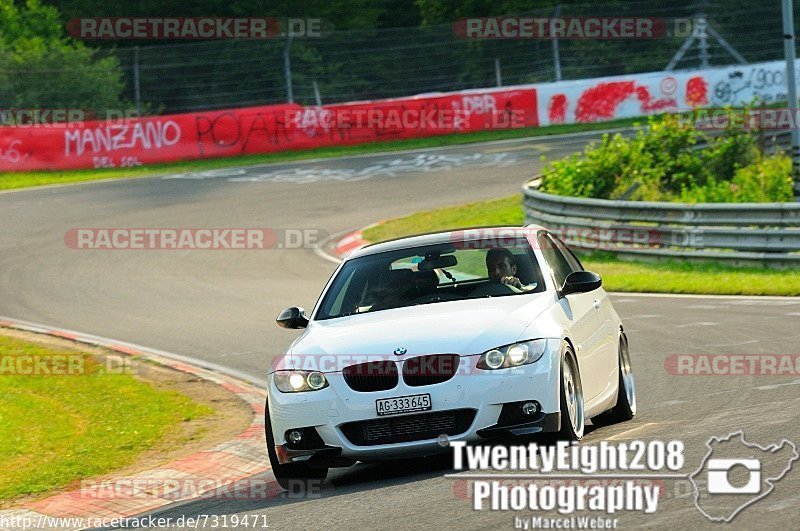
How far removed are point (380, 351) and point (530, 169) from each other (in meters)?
25.3

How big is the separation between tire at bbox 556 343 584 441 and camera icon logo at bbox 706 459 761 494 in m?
1.07

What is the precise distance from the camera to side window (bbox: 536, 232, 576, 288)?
9.73 metres

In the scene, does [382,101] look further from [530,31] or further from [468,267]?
[468,267]

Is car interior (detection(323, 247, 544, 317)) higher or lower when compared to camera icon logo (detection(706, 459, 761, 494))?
higher

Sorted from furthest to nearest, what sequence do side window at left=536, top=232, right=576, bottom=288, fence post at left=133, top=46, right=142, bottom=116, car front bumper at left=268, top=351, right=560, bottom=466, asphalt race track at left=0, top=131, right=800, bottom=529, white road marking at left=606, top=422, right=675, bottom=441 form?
1. fence post at left=133, top=46, right=142, bottom=116
2. side window at left=536, top=232, right=576, bottom=288
3. white road marking at left=606, top=422, right=675, bottom=441
4. car front bumper at left=268, top=351, right=560, bottom=466
5. asphalt race track at left=0, top=131, right=800, bottom=529

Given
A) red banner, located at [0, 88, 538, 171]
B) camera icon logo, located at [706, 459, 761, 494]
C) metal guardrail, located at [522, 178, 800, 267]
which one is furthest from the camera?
red banner, located at [0, 88, 538, 171]

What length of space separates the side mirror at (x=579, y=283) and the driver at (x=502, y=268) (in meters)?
0.30

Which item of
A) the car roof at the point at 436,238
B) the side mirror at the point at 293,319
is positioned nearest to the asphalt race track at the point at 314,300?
the side mirror at the point at 293,319

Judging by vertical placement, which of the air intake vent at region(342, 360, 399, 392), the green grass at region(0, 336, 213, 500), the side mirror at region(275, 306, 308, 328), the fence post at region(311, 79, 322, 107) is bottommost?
the green grass at region(0, 336, 213, 500)

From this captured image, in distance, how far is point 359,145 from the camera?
128 ft

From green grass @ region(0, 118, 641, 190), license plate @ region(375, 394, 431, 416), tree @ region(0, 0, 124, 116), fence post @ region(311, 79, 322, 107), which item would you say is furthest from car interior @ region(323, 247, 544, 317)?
fence post @ region(311, 79, 322, 107)

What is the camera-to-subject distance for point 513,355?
821cm

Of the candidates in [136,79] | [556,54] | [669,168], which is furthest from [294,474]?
[556,54]

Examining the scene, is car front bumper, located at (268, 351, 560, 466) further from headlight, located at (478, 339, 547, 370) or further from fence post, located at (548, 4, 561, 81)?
fence post, located at (548, 4, 561, 81)
